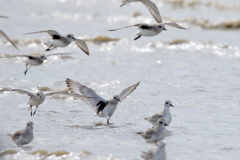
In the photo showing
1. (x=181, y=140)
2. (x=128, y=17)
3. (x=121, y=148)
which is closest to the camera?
(x=121, y=148)

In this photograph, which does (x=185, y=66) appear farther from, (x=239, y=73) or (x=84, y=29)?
(x=84, y=29)

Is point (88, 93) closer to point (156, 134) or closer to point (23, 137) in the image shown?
point (156, 134)

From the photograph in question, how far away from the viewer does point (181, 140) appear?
7.89m

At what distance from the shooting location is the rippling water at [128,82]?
7529 mm

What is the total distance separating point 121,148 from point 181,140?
1.14 metres

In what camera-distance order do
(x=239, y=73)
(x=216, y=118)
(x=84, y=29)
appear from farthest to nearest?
(x=84, y=29) → (x=239, y=73) → (x=216, y=118)

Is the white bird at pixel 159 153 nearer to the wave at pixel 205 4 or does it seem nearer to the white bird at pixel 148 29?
the white bird at pixel 148 29

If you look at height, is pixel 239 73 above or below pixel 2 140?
above

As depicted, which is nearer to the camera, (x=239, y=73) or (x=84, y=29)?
(x=239, y=73)

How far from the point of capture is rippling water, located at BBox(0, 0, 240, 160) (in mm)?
7529

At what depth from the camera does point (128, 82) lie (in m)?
12.0

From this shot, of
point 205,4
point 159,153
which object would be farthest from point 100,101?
point 205,4

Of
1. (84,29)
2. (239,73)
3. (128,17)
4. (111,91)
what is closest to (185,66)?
(239,73)

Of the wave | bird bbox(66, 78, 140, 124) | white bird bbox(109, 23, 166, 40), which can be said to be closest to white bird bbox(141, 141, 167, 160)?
bird bbox(66, 78, 140, 124)
